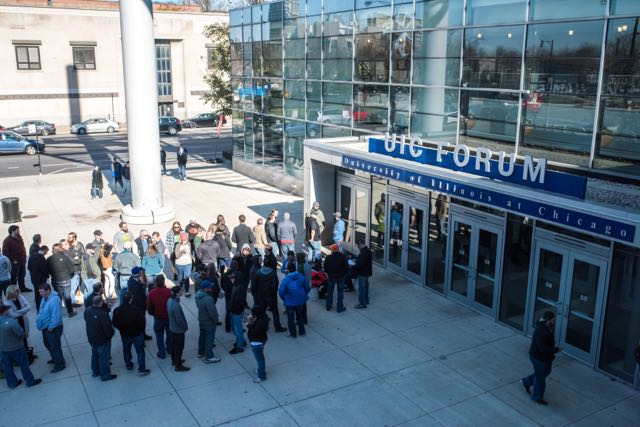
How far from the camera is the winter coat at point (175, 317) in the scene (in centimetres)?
1024

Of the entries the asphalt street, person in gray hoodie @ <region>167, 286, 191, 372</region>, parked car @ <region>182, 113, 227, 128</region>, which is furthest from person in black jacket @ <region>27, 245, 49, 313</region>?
parked car @ <region>182, 113, 227, 128</region>

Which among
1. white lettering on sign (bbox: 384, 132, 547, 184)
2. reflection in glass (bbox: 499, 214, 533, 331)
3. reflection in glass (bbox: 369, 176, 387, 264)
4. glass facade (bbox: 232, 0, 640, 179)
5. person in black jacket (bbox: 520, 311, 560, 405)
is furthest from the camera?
reflection in glass (bbox: 369, 176, 387, 264)

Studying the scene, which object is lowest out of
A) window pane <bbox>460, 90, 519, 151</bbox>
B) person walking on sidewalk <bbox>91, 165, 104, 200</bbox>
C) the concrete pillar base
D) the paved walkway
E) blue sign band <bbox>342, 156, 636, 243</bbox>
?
the paved walkway

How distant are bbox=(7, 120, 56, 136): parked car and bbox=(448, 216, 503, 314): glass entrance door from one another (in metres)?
41.7

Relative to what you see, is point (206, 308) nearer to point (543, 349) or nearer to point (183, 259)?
point (183, 259)

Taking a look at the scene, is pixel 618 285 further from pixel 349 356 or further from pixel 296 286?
pixel 296 286

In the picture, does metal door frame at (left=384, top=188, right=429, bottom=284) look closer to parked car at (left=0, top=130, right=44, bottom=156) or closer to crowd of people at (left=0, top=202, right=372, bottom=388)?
crowd of people at (left=0, top=202, right=372, bottom=388)

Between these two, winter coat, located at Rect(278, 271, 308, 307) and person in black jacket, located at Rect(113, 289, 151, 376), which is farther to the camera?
winter coat, located at Rect(278, 271, 308, 307)

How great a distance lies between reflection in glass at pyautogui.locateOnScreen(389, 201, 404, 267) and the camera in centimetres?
1557

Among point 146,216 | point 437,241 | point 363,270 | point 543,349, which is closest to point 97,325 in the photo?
point 363,270

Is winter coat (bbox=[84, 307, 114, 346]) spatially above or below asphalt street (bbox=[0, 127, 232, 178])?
above

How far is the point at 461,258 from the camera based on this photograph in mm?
13812

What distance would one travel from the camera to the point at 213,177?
29703 millimetres

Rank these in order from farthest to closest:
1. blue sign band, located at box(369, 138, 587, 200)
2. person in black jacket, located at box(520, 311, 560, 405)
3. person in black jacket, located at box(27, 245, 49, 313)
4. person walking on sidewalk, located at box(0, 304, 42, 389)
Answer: person in black jacket, located at box(27, 245, 49, 313) < blue sign band, located at box(369, 138, 587, 200) < person walking on sidewalk, located at box(0, 304, 42, 389) < person in black jacket, located at box(520, 311, 560, 405)
